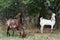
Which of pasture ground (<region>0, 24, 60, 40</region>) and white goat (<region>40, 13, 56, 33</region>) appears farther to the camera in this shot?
white goat (<region>40, 13, 56, 33</region>)

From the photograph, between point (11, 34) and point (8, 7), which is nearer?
point (11, 34)

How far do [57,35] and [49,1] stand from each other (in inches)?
61.4

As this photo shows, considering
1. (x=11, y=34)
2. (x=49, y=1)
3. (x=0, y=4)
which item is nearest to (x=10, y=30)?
(x=11, y=34)

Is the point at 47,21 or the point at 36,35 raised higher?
the point at 47,21

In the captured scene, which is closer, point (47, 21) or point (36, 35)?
point (36, 35)

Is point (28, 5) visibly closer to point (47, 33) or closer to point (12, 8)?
point (12, 8)

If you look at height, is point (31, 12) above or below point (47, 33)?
above

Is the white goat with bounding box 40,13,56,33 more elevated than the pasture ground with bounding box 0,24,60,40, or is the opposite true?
the white goat with bounding box 40,13,56,33

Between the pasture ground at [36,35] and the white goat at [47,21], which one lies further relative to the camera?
the white goat at [47,21]

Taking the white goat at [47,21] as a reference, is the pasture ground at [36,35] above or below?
below

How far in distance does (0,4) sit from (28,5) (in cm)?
132

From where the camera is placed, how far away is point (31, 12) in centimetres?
1033

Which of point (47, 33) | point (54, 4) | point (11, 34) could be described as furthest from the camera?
point (54, 4)

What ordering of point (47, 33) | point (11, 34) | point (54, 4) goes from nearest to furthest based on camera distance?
point (11, 34) < point (47, 33) < point (54, 4)
